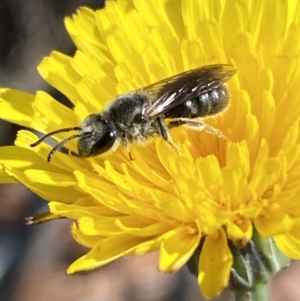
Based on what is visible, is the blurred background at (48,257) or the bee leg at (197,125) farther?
the blurred background at (48,257)

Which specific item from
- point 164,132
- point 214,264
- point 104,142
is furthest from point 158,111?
point 214,264

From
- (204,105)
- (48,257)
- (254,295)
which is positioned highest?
(204,105)

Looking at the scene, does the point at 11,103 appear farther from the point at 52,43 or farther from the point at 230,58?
the point at 52,43

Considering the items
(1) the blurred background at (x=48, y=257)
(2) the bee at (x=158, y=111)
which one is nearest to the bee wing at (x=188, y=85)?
(2) the bee at (x=158, y=111)

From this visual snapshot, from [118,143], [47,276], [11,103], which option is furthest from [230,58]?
[47,276]

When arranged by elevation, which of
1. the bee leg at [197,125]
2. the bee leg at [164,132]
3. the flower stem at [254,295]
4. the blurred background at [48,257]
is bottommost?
the blurred background at [48,257]

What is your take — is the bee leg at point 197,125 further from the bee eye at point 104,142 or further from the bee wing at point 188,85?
the bee eye at point 104,142

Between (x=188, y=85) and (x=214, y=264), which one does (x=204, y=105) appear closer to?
(x=188, y=85)

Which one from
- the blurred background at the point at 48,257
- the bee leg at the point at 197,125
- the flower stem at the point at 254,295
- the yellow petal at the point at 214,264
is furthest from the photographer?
the blurred background at the point at 48,257
